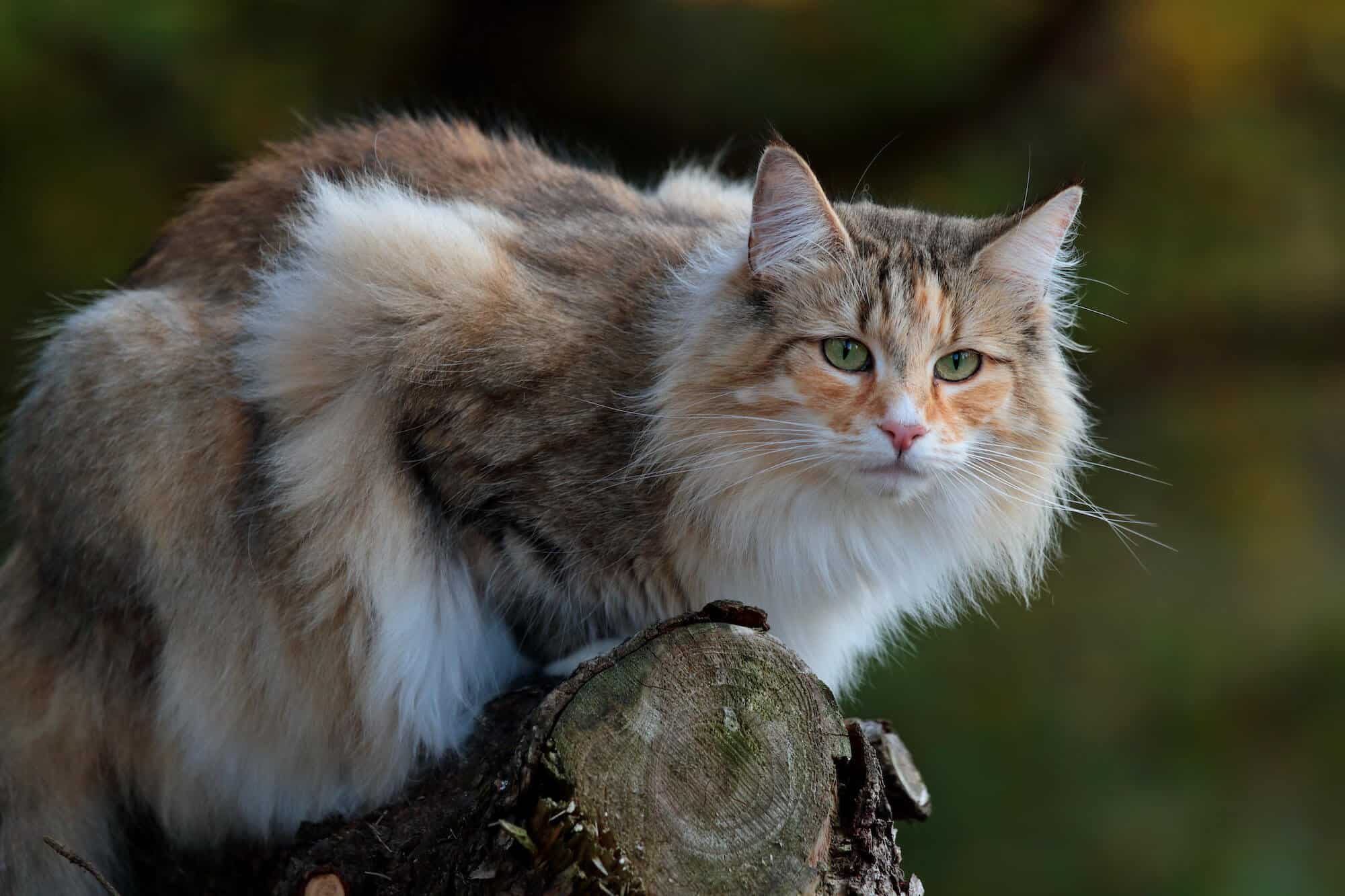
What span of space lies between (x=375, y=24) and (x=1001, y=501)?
11.6 ft

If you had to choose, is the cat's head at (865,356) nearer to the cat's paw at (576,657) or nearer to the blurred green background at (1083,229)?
the cat's paw at (576,657)

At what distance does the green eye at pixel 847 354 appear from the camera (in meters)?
2.51

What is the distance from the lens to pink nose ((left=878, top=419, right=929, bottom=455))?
237cm

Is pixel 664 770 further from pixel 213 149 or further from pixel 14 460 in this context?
pixel 213 149

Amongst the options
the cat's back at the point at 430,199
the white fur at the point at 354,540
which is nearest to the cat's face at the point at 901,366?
the cat's back at the point at 430,199

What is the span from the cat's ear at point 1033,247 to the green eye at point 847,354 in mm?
323

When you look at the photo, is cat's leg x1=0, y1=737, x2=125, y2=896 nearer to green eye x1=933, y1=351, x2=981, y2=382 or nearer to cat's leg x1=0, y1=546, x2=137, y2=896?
cat's leg x1=0, y1=546, x2=137, y2=896

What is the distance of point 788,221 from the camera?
2.53m

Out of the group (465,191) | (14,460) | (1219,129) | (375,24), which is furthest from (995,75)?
(14,460)

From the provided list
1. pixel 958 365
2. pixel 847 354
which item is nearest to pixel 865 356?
pixel 847 354

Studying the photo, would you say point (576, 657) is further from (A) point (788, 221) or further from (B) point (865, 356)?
(A) point (788, 221)

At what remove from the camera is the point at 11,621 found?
110 inches

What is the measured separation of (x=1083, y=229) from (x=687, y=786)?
3854mm

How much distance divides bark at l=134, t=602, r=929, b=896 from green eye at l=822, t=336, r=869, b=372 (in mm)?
652
